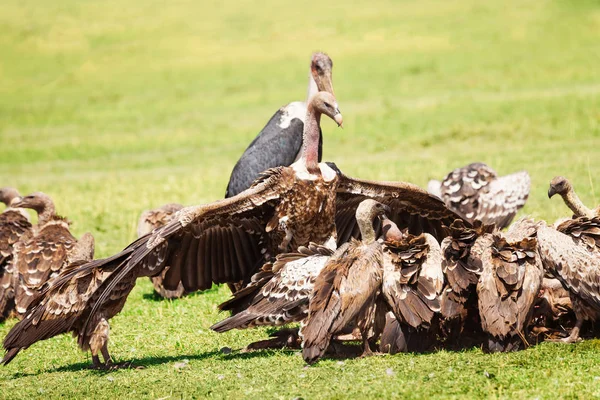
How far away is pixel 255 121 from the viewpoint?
2638cm

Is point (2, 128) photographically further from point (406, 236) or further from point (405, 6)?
point (406, 236)

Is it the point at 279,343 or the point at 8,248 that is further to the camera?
the point at 8,248

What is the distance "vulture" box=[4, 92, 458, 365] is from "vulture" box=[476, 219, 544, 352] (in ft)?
4.56

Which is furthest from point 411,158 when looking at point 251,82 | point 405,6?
point 405,6

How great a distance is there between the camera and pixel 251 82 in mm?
32594

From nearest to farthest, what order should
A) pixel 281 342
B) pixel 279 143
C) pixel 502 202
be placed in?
pixel 281 342 < pixel 279 143 < pixel 502 202

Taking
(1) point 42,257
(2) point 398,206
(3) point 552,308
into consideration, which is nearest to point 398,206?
(2) point 398,206

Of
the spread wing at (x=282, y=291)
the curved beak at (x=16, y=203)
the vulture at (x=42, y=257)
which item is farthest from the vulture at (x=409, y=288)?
→ the curved beak at (x=16, y=203)

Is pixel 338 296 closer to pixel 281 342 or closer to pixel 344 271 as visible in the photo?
pixel 344 271

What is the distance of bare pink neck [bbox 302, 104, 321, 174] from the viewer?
311 inches

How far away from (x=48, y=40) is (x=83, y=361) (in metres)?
35.3

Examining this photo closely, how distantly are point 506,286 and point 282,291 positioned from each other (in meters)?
1.73

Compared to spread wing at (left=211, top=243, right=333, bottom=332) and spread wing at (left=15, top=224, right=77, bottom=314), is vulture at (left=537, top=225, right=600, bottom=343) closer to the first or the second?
spread wing at (left=211, top=243, right=333, bottom=332)

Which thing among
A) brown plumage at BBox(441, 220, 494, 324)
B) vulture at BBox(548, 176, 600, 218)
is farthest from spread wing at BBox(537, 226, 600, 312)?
vulture at BBox(548, 176, 600, 218)
